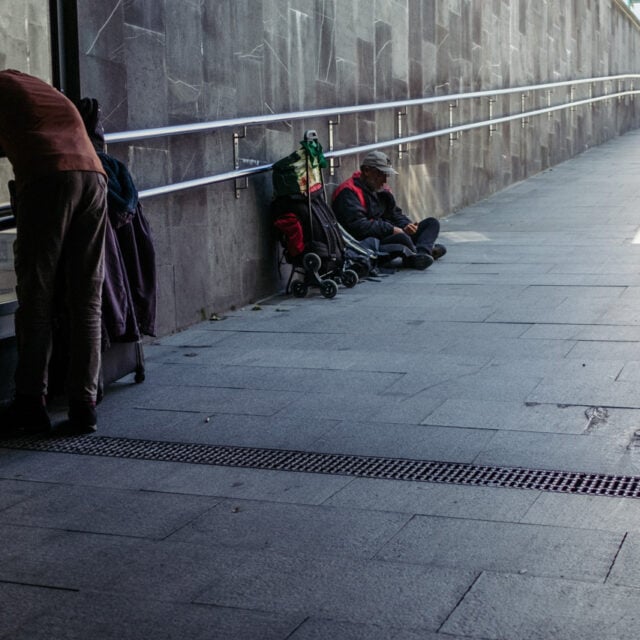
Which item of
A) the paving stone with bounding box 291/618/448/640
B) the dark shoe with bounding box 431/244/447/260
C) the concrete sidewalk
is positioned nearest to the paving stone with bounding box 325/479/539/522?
the concrete sidewalk

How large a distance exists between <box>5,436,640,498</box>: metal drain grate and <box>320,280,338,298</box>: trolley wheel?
3741mm

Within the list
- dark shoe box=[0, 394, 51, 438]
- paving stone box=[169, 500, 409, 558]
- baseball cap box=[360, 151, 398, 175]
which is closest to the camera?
paving stone box=[169, 500, 409, 558]

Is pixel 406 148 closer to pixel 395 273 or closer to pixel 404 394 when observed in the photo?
pixel 395 273

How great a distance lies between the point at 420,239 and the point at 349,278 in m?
1.40

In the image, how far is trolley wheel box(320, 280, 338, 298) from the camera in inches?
338

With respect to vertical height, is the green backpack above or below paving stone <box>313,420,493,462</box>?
above

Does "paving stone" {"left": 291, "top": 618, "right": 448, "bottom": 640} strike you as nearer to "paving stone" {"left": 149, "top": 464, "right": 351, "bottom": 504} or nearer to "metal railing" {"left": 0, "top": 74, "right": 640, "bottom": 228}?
"paving stone" {"left": 149, "top": 464, "right": 351, "bottom": 504}

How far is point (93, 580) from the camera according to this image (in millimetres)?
3354

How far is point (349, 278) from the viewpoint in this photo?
9.05 metres

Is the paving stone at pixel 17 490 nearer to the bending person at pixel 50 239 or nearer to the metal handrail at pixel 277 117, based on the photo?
the bending person at pixel 50 239

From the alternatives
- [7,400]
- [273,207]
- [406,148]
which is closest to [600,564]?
[7,400]

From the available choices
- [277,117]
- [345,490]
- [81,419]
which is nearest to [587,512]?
[345,490]

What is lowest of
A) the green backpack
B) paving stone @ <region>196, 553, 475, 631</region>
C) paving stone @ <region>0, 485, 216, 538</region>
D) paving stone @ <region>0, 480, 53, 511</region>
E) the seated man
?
paving stone @ <region>196, 553, 475, 631</region>

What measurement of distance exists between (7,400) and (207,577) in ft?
8.02
